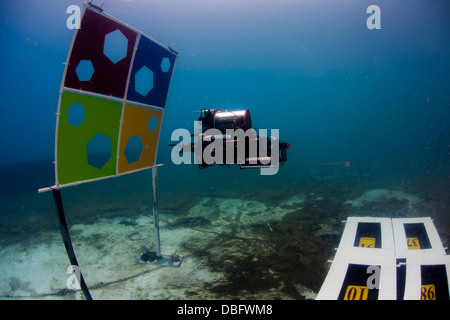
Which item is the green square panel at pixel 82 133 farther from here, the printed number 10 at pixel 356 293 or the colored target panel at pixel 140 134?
the printed number 10 at pixel 356 293

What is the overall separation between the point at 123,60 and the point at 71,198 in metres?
18.3

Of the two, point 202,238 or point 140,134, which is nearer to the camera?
point 140,134

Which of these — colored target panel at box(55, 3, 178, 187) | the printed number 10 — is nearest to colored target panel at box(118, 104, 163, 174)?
colored target panel at box(55, 3, 178, 187)

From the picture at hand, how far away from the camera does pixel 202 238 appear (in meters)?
9.84

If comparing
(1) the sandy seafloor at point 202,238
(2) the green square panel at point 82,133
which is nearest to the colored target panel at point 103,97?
(2) the green square panel at point 82,133

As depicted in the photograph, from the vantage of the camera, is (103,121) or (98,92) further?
(103,121)

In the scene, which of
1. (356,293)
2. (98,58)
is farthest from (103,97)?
(356,293)

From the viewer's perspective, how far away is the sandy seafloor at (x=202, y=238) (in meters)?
6.62

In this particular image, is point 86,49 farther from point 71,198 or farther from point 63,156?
point 71,198

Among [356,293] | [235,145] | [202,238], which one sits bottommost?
[202,238]

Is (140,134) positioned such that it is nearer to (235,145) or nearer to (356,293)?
(235,145)

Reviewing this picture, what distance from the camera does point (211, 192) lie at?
734 inches

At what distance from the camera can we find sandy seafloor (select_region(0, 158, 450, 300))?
6625 millimetres
